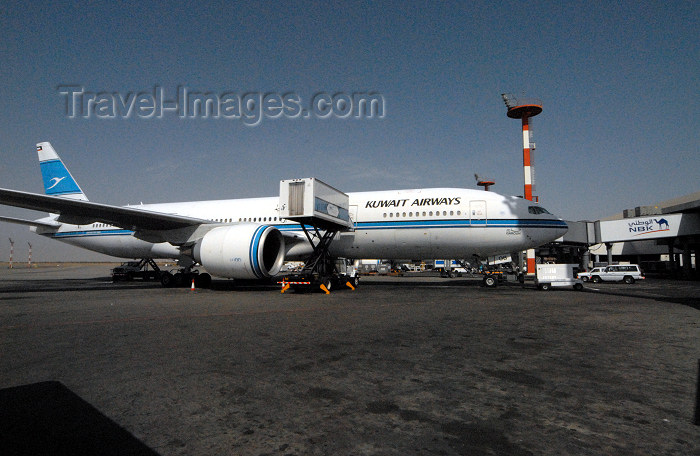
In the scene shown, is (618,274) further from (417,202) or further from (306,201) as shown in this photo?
(306,201)

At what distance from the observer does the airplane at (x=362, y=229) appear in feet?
45.5

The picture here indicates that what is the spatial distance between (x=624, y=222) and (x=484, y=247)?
23932mm

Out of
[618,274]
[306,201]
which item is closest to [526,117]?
[618,274]

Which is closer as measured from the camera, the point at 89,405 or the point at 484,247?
the point at 89,405

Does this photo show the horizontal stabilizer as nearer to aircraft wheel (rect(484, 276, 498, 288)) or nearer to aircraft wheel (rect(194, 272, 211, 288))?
aircraft wheel (rect(194, 272, 211, 288))

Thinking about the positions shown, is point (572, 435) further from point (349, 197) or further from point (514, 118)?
point (514, 118)

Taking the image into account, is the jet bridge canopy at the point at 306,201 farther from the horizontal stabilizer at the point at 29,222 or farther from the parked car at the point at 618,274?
the parked car at the point at 618,274

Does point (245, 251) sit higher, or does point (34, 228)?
point (34, 228)

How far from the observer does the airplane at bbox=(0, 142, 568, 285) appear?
13867 mm

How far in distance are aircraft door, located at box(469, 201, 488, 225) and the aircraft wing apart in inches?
416

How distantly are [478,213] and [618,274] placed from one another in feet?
53.5

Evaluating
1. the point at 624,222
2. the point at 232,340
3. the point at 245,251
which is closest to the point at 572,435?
the point at 232,340

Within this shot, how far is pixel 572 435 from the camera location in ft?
8.84

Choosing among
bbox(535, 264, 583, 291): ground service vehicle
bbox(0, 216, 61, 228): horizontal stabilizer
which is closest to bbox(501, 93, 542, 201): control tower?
bbox(535, 264, 583, 291): ground service vehicle
